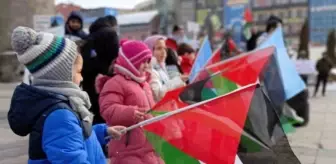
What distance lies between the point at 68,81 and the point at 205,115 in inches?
34.9

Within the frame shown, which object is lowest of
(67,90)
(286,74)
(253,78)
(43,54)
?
(286,74)

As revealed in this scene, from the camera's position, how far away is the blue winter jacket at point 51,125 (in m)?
2.07

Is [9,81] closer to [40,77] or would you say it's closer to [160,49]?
[160,49]

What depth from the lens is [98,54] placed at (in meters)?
4.80

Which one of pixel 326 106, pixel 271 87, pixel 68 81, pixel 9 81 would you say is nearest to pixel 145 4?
pixel 9 81

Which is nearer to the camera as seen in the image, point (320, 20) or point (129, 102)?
point (129, 102)

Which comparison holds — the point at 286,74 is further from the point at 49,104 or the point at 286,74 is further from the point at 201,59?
the point at 49,104

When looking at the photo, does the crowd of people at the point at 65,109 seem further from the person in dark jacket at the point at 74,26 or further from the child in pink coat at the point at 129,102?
the person in dark jacket at the point at 74,26

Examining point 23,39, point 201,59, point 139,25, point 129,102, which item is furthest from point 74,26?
point 139,25

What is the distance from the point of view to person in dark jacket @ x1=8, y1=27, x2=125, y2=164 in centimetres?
209

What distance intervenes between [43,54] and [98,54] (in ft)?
8.69

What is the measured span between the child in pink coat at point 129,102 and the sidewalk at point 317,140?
10.9 feet

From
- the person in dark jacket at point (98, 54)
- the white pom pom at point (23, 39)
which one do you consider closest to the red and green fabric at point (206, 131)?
the white pom pom at point (23, 39)

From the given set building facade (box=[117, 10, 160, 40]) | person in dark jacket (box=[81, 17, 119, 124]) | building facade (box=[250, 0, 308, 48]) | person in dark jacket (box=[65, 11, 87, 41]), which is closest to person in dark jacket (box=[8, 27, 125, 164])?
person in dark jacket (box=[81, 17, 119, 124])
